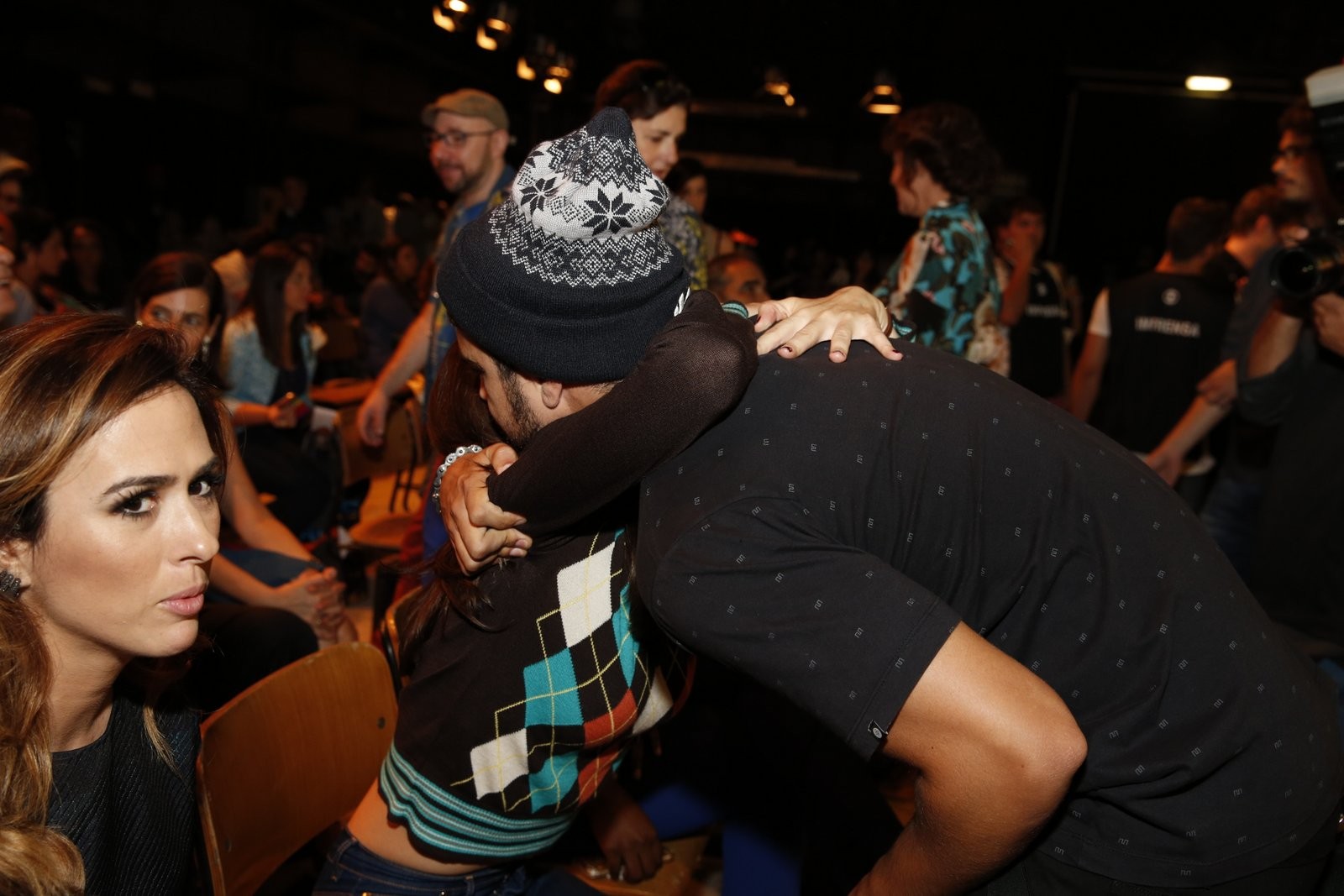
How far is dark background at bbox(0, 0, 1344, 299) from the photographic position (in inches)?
318

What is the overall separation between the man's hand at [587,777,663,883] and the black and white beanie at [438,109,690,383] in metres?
0.90

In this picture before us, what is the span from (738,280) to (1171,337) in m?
1.75

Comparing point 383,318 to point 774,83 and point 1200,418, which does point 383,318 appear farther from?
point 774,83

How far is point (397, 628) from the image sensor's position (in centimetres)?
154

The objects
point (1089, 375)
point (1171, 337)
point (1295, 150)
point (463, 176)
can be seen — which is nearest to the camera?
point (1295, 150)

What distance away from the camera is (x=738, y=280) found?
3.85 metres

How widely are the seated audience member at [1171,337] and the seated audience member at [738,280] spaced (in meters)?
1.51

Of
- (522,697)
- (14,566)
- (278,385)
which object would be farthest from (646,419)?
(278,385)

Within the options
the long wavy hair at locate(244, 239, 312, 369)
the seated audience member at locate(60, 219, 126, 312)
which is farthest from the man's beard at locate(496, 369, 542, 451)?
the seated audience member at locate(60, 219, 126, 312)

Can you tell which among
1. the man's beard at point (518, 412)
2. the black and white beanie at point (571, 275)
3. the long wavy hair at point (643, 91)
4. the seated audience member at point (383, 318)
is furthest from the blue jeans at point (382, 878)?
the seated audience member at point (383, 318)

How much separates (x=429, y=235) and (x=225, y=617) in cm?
722

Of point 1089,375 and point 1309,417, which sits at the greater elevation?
point 1309,417

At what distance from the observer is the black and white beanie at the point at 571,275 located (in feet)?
3.45

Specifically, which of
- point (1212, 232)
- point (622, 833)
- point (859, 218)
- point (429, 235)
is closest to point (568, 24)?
point (429, 235)
